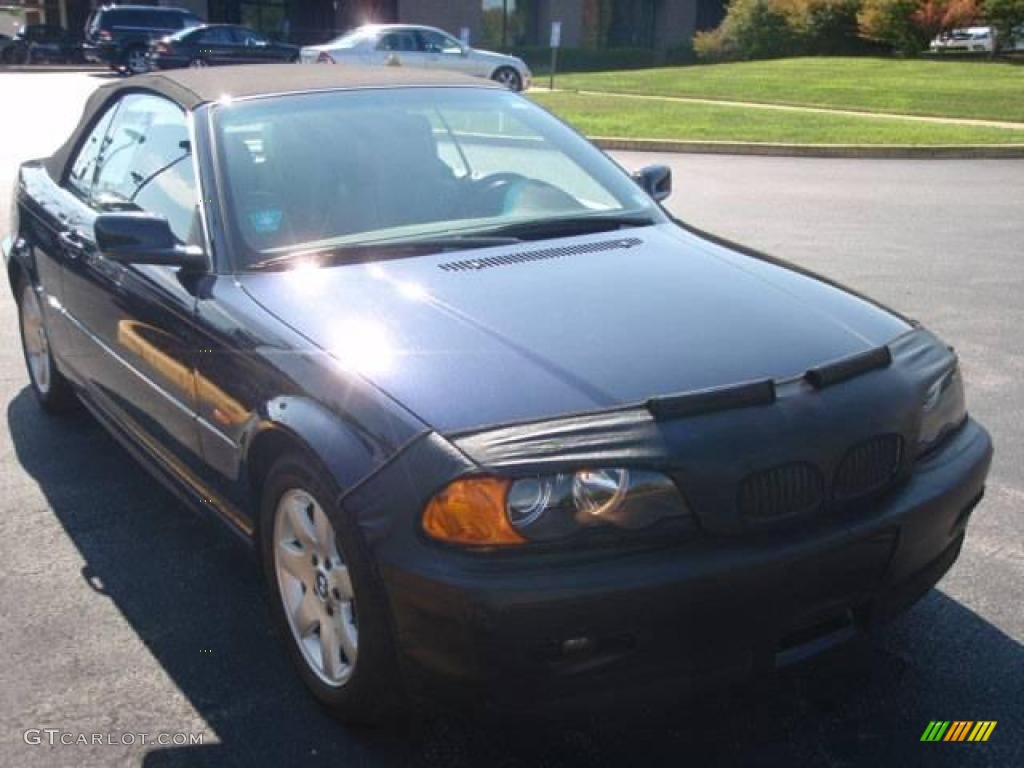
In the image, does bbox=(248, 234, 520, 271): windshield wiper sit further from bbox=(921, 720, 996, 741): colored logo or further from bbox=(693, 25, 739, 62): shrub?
bbox=(693, 25, 739, 62): shrub

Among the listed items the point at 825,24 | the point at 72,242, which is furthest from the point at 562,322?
the point at 825,24

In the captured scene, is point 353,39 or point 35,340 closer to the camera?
point 35,340

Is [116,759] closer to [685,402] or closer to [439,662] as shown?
[439,662]

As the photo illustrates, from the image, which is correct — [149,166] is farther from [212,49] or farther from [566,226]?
[212,49]

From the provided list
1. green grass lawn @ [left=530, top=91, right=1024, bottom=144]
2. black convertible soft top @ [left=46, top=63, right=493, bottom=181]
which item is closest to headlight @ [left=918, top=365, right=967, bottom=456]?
black convertible soft top @ [left=46, top=63, right=493, bottom=181]

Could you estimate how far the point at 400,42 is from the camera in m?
26.5

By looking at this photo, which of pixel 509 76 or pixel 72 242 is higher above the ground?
pixel 72 242

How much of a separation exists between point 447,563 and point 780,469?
781 mm

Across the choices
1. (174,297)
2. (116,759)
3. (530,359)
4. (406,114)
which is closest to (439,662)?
(530,359)

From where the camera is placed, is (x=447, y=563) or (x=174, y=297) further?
(x=174, y=297)

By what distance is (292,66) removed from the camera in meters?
4.57

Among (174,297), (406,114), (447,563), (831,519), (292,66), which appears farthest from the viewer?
(292,66)

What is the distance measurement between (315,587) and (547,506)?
32.4 inches

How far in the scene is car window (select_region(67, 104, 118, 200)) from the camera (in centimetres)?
476
